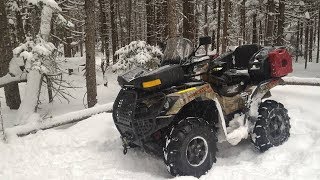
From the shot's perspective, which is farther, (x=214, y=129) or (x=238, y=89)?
(x=238, y=89)

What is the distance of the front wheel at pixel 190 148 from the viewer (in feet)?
16.0

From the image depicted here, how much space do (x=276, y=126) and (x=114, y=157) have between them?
2921 mm

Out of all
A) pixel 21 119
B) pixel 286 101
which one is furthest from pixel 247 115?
pixel 21 119

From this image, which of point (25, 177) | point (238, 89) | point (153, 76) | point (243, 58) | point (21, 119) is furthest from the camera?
point (21, 119)

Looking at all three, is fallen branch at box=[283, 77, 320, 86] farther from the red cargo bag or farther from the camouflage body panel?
the camouflage body panel

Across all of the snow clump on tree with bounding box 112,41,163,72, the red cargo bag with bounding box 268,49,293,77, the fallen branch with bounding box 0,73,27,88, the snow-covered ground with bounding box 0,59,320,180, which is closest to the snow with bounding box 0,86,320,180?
the snow-covered ground with bounding box 0,59,320,180

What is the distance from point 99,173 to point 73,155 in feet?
2.62

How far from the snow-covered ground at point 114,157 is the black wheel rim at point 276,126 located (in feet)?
0.76

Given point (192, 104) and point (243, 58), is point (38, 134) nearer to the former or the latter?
point (192, 104)

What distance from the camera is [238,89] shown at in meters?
6.13

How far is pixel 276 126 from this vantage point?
20.1ft

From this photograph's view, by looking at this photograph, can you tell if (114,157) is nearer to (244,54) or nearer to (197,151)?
(197,151)

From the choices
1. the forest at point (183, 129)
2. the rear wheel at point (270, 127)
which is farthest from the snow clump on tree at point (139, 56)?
the rear wheel at point (270, 127)

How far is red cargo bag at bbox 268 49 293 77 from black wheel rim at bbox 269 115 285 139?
0.79 meters
